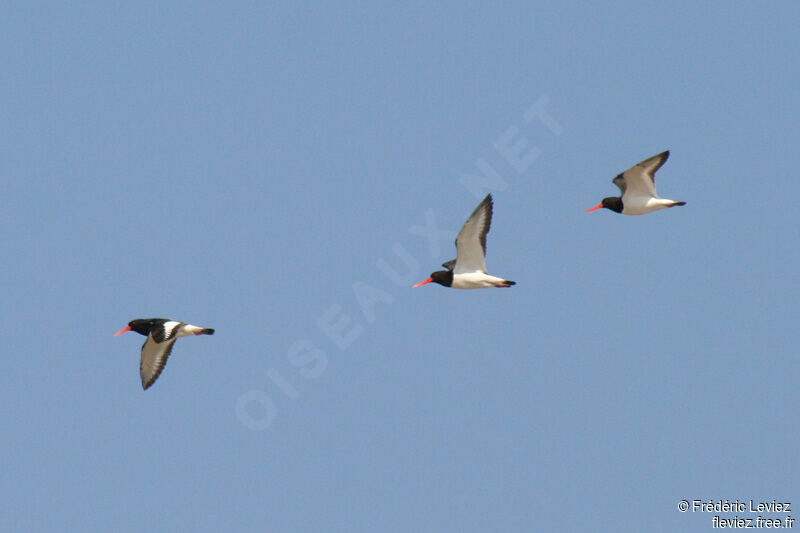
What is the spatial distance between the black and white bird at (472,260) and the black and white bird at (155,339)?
16.7ft

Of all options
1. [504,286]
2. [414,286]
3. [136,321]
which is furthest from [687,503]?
[136,321]

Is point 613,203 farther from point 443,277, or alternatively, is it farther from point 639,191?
point 443,277

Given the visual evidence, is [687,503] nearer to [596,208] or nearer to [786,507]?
[786,507]

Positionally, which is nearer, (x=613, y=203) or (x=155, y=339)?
(x=155, y=339)

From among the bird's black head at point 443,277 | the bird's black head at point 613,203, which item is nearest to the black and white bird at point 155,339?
the bird's black head at point 443,277

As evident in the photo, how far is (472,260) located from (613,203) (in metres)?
3.96

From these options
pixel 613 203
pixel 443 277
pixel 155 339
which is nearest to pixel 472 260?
pixel 443 277

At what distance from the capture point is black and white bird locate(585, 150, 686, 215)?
23.1 metres

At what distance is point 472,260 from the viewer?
21.8 m

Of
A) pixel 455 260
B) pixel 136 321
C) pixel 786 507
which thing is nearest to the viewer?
pixel 786 507

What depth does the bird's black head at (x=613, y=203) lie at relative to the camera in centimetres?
2394

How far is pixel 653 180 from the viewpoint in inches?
922

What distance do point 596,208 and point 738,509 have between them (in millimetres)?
7005

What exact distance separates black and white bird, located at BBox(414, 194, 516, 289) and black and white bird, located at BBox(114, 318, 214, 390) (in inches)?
201
